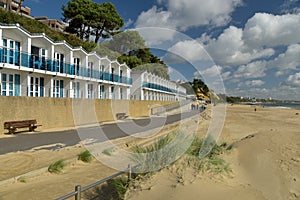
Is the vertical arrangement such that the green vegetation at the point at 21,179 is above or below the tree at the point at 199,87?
below

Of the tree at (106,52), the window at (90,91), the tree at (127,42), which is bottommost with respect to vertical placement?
the window at (90,91)

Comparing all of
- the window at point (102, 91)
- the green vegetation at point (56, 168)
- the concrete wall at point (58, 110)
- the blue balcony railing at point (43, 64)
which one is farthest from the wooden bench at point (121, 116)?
the green vegetation at point (56, 168)

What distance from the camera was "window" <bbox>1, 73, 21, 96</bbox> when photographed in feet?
66.2

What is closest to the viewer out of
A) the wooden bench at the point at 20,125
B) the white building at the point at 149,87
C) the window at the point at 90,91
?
the wooden bench at the point at 20,125

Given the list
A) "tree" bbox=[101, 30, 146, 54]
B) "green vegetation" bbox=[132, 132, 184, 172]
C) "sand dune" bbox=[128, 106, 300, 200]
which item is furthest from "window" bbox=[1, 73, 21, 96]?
"tree" bbox=[101, 30, 146, 54]

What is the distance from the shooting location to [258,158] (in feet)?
18.2

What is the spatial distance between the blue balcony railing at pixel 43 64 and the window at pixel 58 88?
127 centimetres

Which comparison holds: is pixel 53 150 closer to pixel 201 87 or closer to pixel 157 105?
pixel 157 105

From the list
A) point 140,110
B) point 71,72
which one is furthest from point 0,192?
point 140,110

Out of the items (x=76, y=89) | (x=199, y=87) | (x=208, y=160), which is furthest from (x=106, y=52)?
(x=199, y=87)

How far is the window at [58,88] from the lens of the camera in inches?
984

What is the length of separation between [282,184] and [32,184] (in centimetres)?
615

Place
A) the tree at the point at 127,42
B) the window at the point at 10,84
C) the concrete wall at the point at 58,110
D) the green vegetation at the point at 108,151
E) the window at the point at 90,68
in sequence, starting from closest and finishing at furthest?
the green vegetation at the point at 108,151, the concrete wall at the point at 58,110, the window at the point at 10,84, the window at the point at 90,68, the tree at the point at 127,42

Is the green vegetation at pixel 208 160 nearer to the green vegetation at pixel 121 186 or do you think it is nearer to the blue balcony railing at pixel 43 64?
the green vegetation at pixel 121 186
